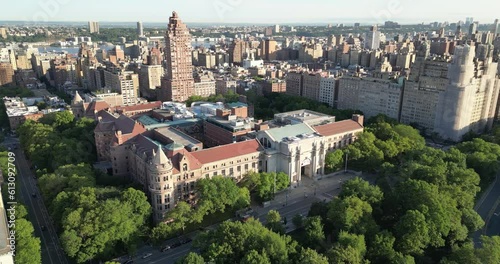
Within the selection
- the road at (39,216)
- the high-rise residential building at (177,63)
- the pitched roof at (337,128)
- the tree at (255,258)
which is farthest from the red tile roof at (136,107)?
the tree at (255,258)

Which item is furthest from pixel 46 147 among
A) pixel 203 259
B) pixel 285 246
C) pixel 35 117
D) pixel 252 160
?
pixel 285 246

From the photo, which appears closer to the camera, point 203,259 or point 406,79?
point 203,259

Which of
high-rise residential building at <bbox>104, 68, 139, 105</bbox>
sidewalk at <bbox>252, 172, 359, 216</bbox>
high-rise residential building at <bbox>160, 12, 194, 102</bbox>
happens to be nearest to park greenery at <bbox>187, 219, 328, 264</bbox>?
sidewalk at <bbox>252, 172, 359, 216</bbox>

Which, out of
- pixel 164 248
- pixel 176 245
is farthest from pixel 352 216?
pixel 164 248

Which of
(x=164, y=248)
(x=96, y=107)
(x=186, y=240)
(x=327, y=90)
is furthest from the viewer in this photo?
(x=327, y=90)

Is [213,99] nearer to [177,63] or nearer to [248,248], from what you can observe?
[177,63]

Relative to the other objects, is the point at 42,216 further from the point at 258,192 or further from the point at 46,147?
the point at 258,192

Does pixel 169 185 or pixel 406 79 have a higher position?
pixel 406 79

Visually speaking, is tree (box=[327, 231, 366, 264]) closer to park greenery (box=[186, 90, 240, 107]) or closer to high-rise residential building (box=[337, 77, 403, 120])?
high-rise residential building (box=[337, 77, 403, 120])
